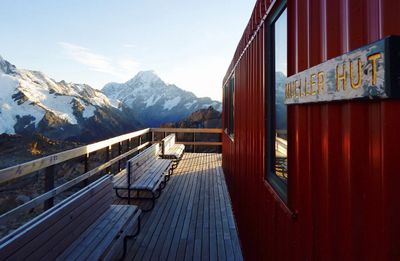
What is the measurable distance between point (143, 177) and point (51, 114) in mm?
82574

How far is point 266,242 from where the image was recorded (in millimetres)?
2730

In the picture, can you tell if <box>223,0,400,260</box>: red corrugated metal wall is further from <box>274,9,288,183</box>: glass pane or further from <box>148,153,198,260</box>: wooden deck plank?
<box>148,153,198,260</box>: wooden deck plank

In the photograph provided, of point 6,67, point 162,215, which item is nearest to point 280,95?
point 162,215

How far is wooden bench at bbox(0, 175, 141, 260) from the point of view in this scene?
6.81 feet

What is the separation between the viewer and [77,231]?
3000mm

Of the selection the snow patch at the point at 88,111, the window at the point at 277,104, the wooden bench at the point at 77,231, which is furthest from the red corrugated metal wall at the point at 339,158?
the snow patch at the point at 88,111

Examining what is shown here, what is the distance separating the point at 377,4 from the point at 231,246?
12.0ft

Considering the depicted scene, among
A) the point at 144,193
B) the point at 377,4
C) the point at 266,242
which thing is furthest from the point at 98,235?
the point at 144,193

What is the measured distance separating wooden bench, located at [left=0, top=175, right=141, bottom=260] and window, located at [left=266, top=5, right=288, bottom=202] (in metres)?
1.65

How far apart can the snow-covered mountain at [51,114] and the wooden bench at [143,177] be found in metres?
59.5

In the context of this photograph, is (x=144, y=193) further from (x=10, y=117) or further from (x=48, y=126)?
(x=10, y=117)

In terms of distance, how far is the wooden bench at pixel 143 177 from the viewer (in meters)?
5.37

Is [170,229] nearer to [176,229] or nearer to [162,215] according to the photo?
[176,229]

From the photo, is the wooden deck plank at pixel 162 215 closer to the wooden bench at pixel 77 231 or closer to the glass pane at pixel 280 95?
the wooden bench at pixel 77 231
